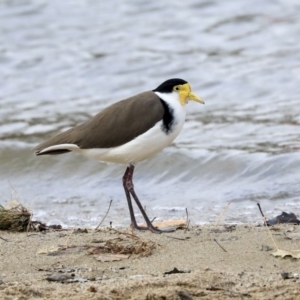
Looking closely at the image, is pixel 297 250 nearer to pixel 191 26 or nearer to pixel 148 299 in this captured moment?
pixel 148 299

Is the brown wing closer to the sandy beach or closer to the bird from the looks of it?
the bird

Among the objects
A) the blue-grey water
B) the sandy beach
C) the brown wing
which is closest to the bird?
the brown wing

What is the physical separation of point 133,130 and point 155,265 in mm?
1626

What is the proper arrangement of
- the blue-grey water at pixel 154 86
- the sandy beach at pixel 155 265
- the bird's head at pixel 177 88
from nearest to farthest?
the sandy beach at pixel 155 265
the bird's head at pixel 177 88
the blue-grey water at pixel 154 86

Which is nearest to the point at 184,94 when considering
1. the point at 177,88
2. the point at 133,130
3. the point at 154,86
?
the point at 177,88

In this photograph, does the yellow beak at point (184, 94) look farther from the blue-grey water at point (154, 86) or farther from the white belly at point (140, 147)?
the blue-grey water at point (154, 86)

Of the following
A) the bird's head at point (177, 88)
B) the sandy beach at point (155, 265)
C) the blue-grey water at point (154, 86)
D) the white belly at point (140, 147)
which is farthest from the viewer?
the blue-grey water at point (154, 86)

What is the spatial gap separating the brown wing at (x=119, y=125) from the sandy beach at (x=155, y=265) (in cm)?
76

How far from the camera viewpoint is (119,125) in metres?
6.88

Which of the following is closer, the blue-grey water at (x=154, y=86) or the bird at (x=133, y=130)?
the bird at (x=133, y=130)

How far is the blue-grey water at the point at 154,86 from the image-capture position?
9.25m

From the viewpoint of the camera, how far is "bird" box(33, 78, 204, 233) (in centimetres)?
679

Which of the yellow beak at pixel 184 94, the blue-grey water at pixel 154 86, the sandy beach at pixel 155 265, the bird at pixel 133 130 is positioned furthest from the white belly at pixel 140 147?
the blue-grey water at pixel 154 86

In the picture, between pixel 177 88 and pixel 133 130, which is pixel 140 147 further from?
pixel 177 88
